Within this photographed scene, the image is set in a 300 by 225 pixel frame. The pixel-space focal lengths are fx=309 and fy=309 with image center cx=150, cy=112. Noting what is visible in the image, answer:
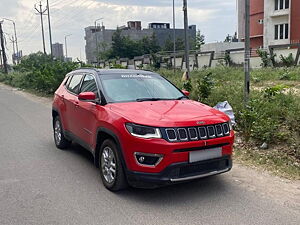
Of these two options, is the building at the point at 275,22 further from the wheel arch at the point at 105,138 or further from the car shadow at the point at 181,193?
the wheel arch at the point at 105,138

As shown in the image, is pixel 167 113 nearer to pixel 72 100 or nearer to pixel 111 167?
pixel 111 167

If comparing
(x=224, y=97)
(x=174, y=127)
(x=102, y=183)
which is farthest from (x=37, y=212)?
(x=224, y=97)

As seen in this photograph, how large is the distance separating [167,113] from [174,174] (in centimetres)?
79

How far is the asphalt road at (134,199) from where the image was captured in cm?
348

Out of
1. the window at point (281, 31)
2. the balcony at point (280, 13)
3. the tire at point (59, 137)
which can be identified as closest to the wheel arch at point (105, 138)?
the tire at point (59, 137)

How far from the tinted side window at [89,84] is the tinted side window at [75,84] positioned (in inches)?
10.7

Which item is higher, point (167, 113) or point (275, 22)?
point (275, 22)

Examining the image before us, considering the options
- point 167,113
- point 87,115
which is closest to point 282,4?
point 87,115

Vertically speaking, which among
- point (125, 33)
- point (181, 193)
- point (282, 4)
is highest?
point (125, 33)

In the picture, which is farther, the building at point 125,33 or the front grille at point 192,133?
the building at point 125,33

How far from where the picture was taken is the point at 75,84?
596cm

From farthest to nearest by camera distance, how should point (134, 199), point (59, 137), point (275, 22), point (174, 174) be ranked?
point (275, 22) → point (59, 137) → point (134, 199) → point (174, 174)

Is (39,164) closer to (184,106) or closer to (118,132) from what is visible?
(118,132)

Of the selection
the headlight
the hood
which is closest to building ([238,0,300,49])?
the hood
